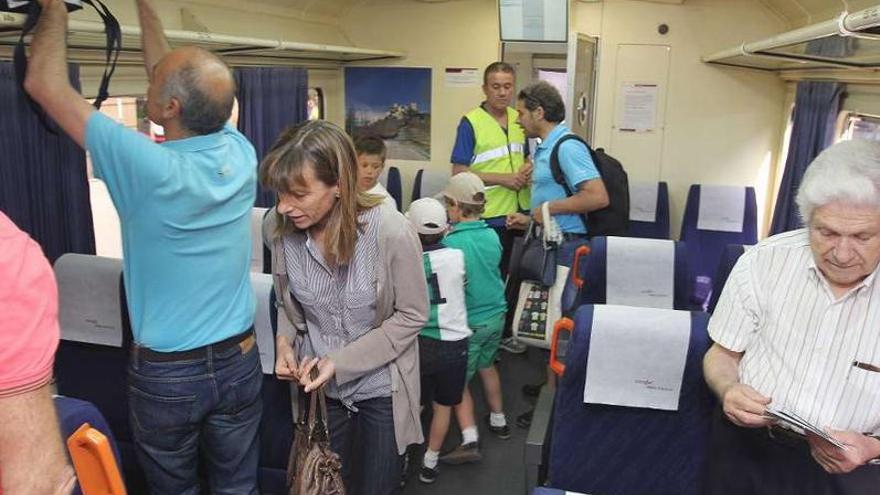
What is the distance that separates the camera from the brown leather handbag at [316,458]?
1940 mm

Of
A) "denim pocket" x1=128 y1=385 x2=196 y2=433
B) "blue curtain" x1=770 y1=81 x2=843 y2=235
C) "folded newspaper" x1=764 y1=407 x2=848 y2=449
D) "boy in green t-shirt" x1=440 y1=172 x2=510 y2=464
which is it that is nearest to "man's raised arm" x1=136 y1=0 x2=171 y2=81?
"denim pocket" x1=128 y1=385 x2=196 y2=433

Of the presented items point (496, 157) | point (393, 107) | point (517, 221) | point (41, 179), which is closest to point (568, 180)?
point (517, 221)

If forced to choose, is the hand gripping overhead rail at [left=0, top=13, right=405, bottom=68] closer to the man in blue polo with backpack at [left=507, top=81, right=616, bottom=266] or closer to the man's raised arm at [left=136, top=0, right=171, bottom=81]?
the man's raised arm at [left=136, top=0, right=171, bottom=81]

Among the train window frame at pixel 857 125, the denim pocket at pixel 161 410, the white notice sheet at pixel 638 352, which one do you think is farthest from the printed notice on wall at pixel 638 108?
the denim pocket at pixel 161 410

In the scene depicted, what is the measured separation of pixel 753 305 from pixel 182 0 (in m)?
3.33

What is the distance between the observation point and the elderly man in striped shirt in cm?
158

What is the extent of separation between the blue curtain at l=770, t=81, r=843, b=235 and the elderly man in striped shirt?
2.67m

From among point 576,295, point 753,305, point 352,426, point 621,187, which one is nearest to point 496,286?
point 576,295

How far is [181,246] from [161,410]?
47 cm

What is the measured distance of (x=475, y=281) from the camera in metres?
3.24

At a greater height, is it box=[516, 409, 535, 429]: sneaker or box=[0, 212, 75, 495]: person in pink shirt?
box=[0, 212, 75, 495]: person in pink shirt

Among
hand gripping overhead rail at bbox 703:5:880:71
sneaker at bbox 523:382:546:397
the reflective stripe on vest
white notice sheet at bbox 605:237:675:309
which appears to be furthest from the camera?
the reflective stripe on vest

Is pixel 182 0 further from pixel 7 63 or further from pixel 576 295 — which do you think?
pixel 576 295

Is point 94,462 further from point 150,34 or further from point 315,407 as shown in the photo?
point 150,34
